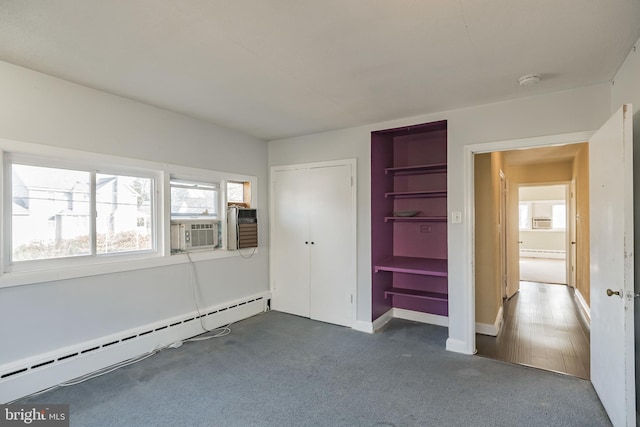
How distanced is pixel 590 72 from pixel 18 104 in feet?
13.8

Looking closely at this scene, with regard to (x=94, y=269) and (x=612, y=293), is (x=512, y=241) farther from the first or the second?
(x=94, y=269)

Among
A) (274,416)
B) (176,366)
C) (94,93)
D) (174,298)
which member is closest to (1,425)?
(176,366)

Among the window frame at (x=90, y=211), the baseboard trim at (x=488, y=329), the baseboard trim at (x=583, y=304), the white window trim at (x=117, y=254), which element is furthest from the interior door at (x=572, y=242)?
the window frame at (x=90, y=211)

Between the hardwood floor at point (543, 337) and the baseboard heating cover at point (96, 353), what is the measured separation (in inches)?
117

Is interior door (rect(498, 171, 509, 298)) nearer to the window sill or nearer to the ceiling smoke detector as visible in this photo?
the ceiling smoke detector

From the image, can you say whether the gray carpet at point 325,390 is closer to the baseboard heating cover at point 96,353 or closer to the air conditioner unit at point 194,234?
the baseboard heating cover at point 96,353

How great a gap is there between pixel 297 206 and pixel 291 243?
1.68 ft

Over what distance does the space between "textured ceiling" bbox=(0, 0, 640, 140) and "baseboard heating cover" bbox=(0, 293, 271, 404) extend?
215 cm

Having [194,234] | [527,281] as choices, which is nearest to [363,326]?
[194,234]

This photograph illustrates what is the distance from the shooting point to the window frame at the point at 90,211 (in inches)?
Answer: 90.1

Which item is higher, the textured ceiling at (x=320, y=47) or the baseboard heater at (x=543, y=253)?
the textured ceiling at (x=320, y=47)

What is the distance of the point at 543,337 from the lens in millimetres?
3475

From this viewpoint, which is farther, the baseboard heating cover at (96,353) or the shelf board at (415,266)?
the shelf board at (415,266)

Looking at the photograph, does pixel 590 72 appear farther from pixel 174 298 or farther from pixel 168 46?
pixel 174 298
